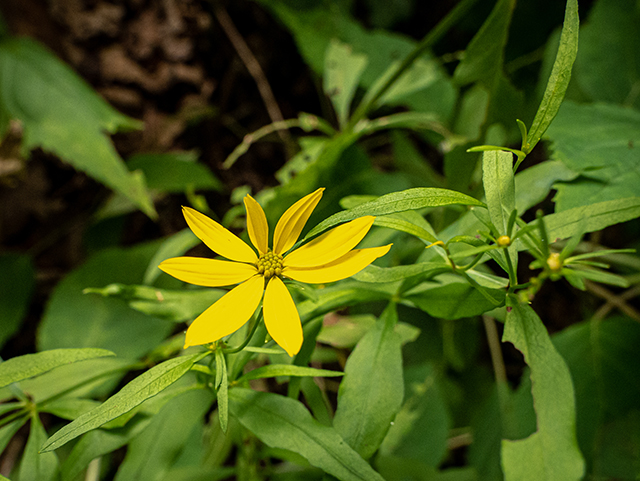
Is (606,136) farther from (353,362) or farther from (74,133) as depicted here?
(74,133)

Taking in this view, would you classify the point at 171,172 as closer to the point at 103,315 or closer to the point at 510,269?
the point at 103,315

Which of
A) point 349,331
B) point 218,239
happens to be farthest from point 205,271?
point 349,331

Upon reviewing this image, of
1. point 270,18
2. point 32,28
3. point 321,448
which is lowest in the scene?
point 321,448

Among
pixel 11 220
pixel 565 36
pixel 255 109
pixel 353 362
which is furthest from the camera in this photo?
pixel 255 109

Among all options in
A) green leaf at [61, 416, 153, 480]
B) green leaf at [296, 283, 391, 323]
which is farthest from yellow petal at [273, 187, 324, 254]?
green leaf at [61, 416, 153, 480]

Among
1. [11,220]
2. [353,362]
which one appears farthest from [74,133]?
[353,362]

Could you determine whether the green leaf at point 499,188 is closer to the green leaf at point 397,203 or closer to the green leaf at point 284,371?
the green leaf at point 397,203
